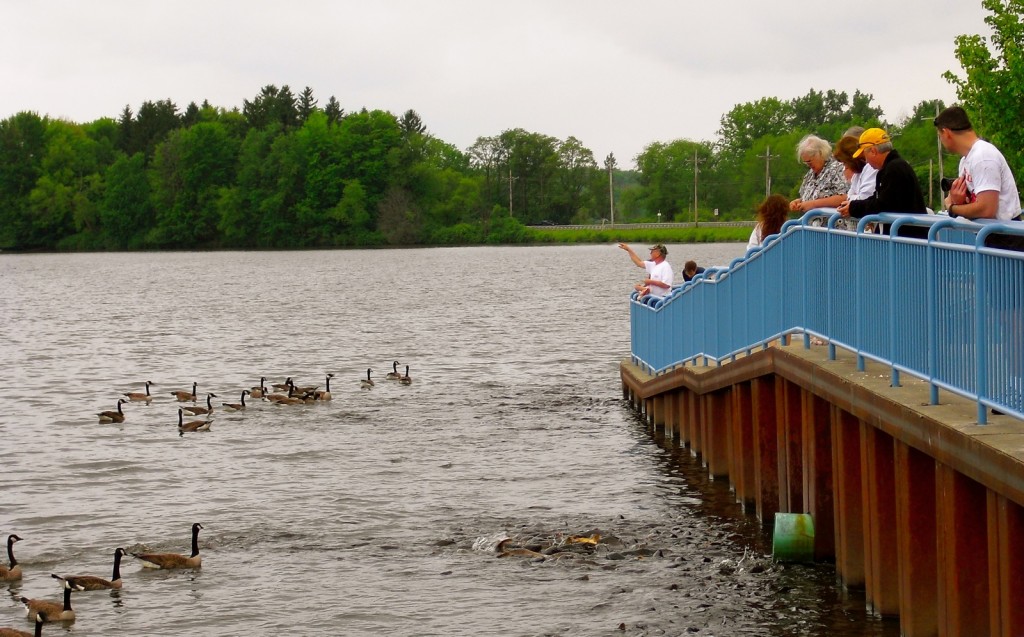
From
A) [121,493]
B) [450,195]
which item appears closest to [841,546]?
[121,493]

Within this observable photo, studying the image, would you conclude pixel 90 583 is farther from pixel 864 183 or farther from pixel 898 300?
pixel 898 300

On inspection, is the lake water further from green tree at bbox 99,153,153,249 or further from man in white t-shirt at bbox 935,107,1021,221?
green tree at bbox 99,153,153,249

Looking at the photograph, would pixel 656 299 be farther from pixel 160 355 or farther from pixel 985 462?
pixel 160 355

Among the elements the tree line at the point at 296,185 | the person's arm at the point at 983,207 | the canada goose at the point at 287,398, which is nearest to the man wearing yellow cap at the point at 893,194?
the person's arm at the point at 983,207

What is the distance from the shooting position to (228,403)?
29344 mm

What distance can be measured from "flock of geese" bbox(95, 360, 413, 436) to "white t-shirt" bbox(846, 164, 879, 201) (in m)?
15.8

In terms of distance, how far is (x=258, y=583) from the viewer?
14383 mm

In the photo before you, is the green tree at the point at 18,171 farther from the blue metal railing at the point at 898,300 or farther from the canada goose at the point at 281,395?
the blue metal railing at the point at 898,300

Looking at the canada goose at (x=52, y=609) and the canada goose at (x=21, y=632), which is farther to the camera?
the canada goose at (x=52, y=609)

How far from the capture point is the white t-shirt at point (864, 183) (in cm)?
1264

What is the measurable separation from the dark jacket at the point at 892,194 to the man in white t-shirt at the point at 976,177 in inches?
49.3

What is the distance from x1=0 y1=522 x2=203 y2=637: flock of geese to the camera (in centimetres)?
1316

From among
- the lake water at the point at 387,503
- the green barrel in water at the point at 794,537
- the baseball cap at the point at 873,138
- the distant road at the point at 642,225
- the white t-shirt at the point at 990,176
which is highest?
the baseball cap at the point at 873,138

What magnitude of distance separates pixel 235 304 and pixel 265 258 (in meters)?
79.6
